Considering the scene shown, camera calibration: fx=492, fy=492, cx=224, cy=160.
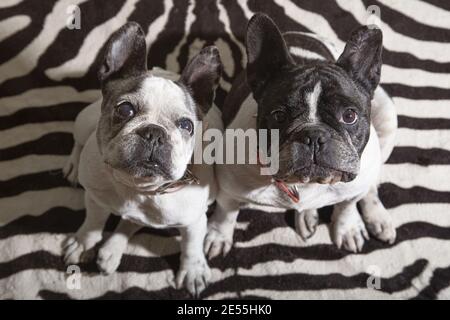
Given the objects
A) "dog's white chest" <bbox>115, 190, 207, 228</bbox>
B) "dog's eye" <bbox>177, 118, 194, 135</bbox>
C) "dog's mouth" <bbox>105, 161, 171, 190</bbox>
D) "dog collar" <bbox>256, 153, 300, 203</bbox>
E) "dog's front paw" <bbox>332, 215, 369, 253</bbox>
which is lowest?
"dog's front paw" <bbox>332, 215, 369, 253</bbox>

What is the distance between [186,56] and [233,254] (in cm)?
128

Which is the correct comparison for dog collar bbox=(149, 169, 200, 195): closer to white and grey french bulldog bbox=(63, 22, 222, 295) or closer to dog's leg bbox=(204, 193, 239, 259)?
white and grey french bulldog bbox=(63, 22, 222, 295)

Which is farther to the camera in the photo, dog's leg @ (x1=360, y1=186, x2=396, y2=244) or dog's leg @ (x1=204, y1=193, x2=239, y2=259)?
dog's leg @ (x1=360, y1=186, x2=396, y2=244)

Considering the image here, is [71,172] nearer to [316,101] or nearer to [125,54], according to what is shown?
[125,54]

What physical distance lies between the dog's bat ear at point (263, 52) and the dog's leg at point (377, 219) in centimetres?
107

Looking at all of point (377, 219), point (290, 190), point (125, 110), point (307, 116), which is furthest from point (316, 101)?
point (377, 219)

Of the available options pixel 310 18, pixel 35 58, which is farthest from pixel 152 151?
pixel 310 18

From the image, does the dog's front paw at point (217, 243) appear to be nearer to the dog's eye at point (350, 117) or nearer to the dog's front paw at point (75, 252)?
the dog's front paw at point (75, 252)

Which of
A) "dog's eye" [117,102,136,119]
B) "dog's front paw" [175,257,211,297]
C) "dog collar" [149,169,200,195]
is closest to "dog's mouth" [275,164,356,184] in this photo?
"dog collar" [149,169,200,195]

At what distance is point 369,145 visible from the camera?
84.4 inches

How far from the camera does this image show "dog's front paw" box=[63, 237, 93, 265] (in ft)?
8.44

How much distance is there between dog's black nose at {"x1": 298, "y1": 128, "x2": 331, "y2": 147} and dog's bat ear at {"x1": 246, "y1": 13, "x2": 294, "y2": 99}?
0.34 meters

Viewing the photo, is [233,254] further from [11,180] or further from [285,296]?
[11,180]
